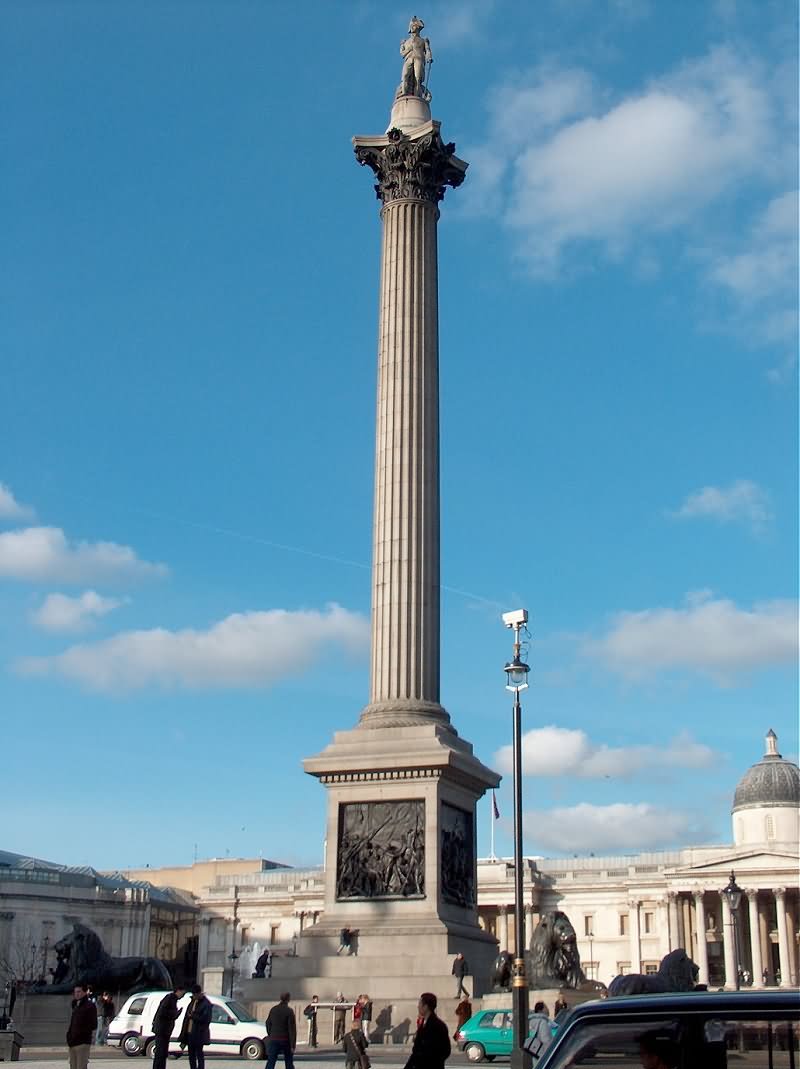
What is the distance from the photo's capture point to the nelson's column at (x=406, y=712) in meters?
34.7

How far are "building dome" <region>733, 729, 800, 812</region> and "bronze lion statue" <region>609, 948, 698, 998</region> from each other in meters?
95.1

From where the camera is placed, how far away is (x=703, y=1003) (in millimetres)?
6852

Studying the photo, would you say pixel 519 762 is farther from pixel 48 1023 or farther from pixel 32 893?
pixel 32 893

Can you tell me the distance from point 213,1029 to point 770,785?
9868 cm

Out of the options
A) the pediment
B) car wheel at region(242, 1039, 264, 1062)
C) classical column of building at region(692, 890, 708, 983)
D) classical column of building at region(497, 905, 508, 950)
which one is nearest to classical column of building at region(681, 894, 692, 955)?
classical column of building at region(692, 890, 708, 983)

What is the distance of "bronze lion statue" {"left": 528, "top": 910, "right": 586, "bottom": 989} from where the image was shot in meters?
36.9

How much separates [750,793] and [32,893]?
62907 mm

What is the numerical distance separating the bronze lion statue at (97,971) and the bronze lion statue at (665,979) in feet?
48.5

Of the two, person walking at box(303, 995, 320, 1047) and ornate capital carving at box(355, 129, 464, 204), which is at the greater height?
ornate capital carving at box(355, 129, 464, 204)

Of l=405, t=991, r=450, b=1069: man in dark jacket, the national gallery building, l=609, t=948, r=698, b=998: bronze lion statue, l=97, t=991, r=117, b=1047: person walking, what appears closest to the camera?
l=405, t=991, r=450, b=1069: man in dark jacket

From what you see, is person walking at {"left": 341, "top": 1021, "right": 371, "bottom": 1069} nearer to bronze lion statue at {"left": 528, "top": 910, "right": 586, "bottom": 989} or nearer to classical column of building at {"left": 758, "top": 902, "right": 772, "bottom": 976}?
bronze lion statue at {"left": 528, "top": 910, "right": 586, "bottom": 989}

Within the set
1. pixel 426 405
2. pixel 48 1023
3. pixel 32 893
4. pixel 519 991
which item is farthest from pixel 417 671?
pixel 32 893

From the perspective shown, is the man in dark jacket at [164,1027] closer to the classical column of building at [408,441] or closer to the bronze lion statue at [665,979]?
the bronze lion statue at [665,979]

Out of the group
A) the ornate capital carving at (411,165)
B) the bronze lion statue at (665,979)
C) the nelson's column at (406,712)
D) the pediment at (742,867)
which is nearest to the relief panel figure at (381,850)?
the nelson's column at (406,712)
